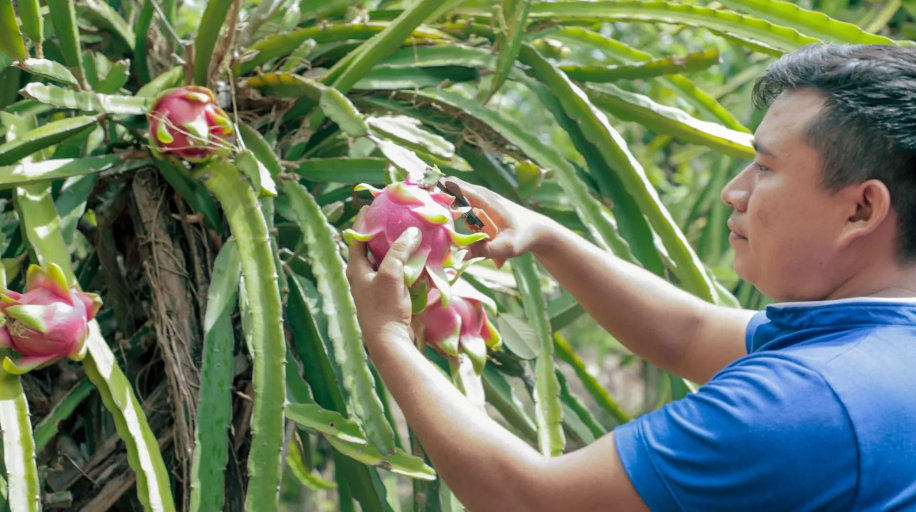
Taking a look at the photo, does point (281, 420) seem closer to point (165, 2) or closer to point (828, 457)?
point (828, 457)

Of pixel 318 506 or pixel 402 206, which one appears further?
pixel 318 506

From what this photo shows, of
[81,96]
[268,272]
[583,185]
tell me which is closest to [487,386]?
[583,185]

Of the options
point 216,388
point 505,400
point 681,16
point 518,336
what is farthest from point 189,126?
point 681,16

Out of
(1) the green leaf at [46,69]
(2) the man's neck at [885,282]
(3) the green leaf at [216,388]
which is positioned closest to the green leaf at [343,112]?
(3) the green leaf at [216,388]

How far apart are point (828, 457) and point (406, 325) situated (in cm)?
41

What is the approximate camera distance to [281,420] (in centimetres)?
112

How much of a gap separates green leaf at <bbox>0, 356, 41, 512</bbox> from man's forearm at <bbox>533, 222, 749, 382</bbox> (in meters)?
0.64

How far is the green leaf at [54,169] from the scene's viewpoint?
121 cm

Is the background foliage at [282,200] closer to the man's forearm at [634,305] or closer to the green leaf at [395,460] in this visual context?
the green leaf at [395,460]

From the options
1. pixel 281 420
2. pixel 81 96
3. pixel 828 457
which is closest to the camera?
pixel 828 457

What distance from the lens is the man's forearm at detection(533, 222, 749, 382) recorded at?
1.31 m

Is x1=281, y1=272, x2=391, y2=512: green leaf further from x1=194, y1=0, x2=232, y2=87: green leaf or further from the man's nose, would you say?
the man's nose

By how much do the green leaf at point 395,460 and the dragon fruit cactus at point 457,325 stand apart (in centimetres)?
13

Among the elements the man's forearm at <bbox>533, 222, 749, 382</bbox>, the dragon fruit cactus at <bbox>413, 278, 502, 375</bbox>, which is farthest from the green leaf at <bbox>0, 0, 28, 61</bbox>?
the man's forearm at <bbox>533, 222, 749, 382</bbox>
